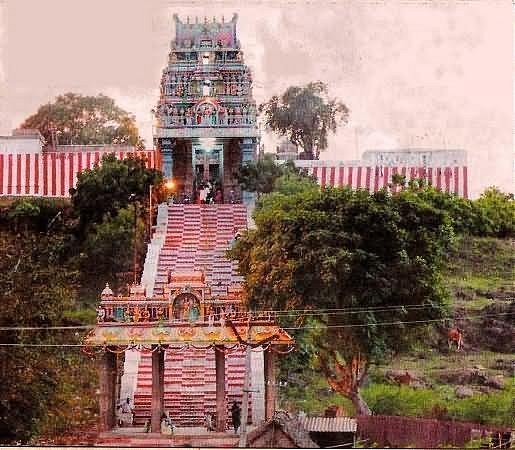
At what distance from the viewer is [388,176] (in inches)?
271

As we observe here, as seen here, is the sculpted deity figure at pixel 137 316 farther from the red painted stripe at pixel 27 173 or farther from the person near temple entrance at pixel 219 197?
the red painted stripe at pixel 27 173

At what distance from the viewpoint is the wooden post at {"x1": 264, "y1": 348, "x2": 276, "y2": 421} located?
6457mm

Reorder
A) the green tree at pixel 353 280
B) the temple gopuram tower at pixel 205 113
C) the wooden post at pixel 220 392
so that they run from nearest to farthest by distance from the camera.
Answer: the wooden post at pixel 220 392 → the green tree at pixel 353 280 → the temple gopuram tower at pixel 205 113

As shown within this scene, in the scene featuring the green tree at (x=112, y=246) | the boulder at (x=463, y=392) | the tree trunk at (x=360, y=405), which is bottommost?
the tree trunk at (x=360, y=405)

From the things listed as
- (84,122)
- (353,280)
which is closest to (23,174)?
(84,122)

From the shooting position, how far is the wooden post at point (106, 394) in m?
6.45

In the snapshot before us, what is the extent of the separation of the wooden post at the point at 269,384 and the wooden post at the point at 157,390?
25.4 inches

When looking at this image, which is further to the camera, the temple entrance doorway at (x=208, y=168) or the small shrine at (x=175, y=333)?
the temple entrance doorway at (x=208, y=168)

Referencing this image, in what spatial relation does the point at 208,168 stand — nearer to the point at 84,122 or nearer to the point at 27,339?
the point at 84,122

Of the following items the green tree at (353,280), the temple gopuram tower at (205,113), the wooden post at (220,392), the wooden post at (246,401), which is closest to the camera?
the wooden post at (246,401)

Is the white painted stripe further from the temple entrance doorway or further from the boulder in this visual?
the boulder

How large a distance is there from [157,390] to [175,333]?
36 centimetres

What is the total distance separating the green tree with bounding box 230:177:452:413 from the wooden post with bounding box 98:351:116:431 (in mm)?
A: 979

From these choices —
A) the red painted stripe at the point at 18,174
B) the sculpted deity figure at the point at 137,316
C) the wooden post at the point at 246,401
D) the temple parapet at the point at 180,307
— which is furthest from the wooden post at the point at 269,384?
the red painted stripe at the point at 18,174
